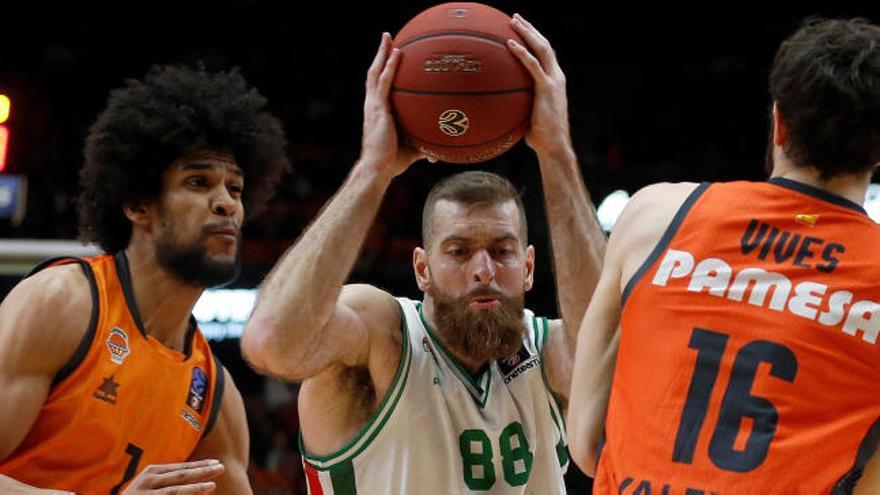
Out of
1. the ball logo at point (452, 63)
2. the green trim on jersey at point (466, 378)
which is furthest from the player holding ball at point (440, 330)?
the ball logo at point (452, 63)

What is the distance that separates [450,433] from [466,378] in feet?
0.70

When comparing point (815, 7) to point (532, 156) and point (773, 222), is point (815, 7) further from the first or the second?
point (773, 222)

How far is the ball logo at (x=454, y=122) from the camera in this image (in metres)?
3.25

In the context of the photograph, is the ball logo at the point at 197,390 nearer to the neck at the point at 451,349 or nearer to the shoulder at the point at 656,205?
the neck at the point at 451,349

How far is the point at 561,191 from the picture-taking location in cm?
345

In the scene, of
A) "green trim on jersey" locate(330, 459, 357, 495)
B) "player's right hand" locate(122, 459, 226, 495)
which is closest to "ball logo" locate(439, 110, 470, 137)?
"green trim on jersey" locate(330, 459, 357, 495)

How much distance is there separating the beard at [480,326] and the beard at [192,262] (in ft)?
2.72

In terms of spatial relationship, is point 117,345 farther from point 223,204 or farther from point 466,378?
point 466,378

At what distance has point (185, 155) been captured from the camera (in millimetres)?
4492

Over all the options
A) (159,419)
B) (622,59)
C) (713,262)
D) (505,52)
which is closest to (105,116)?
(159,419)

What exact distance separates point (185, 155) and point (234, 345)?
31.2ft

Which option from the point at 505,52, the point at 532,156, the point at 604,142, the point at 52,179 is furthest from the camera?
the point at 604,142

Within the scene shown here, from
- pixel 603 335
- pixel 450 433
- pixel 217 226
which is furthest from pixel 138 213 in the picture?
pixel 603 335

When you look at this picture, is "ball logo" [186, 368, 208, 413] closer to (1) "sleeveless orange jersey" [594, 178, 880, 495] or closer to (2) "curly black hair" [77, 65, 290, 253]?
(2) "curly black hair" [77, 65, 290, 253]
